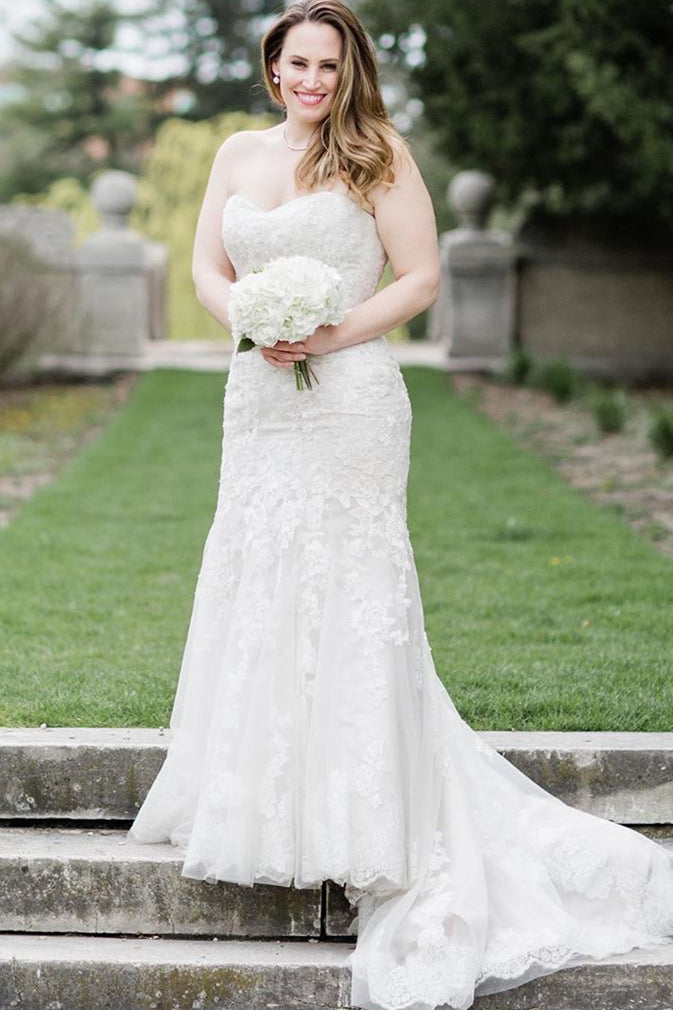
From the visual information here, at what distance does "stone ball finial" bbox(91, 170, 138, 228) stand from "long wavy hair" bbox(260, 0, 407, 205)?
1229cm

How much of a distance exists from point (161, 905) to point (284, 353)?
151 centimetres

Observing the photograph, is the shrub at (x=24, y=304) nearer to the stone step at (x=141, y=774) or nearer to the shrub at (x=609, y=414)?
the shrub at (x=609, y=414)

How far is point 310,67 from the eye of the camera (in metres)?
3.60

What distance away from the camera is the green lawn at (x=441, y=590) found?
4680 millimetres

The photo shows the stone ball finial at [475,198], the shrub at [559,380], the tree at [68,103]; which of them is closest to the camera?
the shrub at [559,380]

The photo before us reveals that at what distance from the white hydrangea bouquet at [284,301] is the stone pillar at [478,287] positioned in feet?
38.5

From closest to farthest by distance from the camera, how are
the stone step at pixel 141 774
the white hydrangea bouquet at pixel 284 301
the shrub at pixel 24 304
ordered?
the white hydrangea bouquet at pixel 284 301, the stone step at pixel 141 774, the shrub at pixel 24 304

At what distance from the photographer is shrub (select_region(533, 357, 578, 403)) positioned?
502 inches

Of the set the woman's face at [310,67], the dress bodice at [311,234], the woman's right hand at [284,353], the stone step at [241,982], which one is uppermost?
the woman's face at [310,67]

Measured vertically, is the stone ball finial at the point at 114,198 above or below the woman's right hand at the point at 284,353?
below

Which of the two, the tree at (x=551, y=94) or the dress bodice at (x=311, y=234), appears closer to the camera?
the dress bodice at (x=311, y=234)

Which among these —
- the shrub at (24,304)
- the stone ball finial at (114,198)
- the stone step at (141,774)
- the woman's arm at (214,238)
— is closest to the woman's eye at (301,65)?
the woman's arm at (214,238)

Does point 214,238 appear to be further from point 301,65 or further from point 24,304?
point 24,304

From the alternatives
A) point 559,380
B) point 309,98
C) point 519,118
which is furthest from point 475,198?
point 309,98
